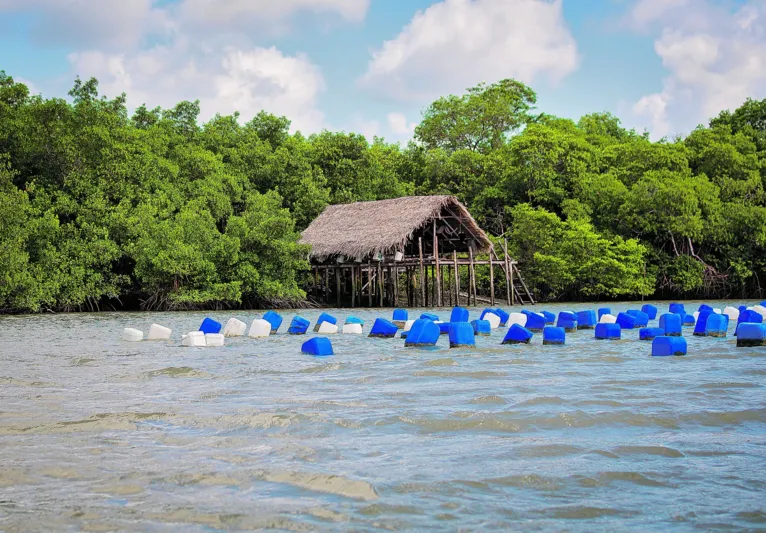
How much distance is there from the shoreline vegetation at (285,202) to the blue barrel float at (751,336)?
17931 mm

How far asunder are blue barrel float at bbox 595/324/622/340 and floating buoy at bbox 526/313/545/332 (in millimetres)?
1609

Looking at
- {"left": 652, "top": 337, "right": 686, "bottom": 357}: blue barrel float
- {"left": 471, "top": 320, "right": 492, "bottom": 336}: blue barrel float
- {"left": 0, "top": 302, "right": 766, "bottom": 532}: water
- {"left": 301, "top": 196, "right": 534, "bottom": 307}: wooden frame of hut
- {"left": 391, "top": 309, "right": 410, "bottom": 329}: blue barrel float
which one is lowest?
{"left": 0, "top": 302, "right": 766, "bottom": 532}: water

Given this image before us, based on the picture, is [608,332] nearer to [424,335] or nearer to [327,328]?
[424,335]

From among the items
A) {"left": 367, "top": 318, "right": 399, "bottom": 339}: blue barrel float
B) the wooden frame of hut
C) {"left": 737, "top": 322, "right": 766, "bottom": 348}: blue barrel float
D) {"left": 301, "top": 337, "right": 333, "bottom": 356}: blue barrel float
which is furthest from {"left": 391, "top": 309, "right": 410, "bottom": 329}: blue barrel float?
the wooden frame of hut

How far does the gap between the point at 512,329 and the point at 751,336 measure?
3185 mm

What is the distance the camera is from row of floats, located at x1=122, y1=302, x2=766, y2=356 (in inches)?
425

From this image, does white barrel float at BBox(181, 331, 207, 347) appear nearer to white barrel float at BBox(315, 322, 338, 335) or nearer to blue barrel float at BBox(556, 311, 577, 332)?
white barrel float at BBox(315, 322, 338, 335)

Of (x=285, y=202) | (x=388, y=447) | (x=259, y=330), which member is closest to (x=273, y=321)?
(x=259, y=330)

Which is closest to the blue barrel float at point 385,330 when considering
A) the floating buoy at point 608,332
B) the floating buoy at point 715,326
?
the floating buoy at point 608,332

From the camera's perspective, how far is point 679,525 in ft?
11.0

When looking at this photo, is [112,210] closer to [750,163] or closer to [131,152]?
[131,152]

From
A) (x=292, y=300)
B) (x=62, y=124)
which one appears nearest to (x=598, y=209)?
(x=292, y=300)

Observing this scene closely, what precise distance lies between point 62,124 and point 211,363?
2005 cm

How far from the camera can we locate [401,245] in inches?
1073
